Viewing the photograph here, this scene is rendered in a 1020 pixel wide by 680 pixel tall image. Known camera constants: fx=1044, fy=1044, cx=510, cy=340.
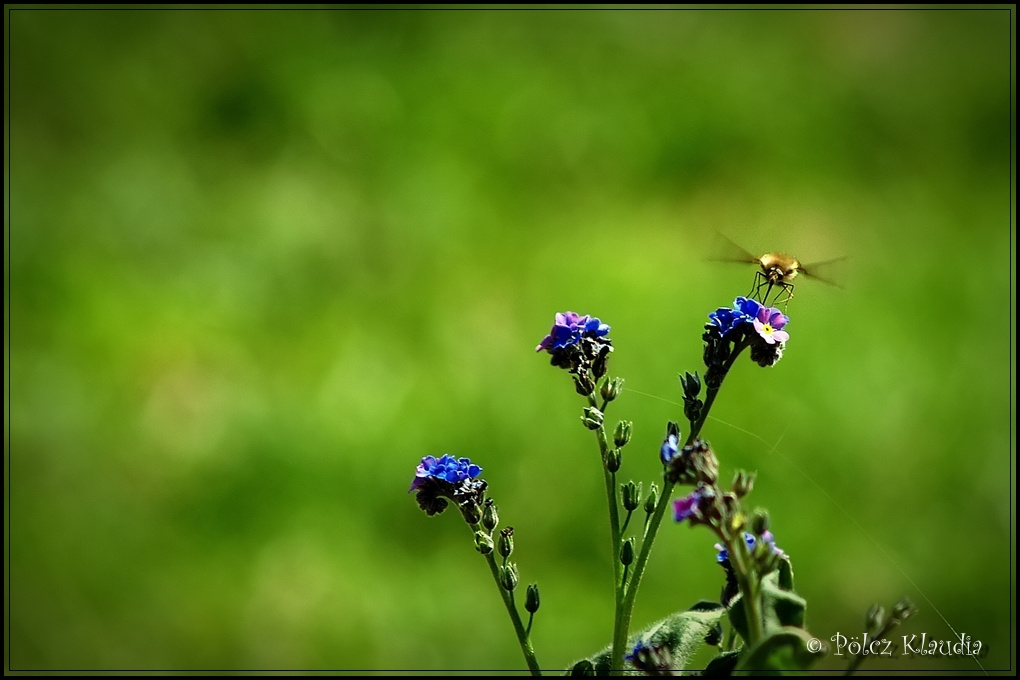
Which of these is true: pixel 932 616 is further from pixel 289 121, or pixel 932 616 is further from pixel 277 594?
pixel 289 121

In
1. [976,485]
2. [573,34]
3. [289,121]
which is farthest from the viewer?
[573,34]

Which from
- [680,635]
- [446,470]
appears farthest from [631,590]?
[446,470]

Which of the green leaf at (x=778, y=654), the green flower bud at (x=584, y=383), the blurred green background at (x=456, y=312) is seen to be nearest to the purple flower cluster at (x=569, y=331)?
the green flower bud at (x=584, y=383)

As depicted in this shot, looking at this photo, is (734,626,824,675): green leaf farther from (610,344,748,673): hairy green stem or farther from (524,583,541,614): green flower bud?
(524,583,541,614): green flower bud

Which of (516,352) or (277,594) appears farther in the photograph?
(516,352)

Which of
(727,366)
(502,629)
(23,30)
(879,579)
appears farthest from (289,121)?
(727,366)
